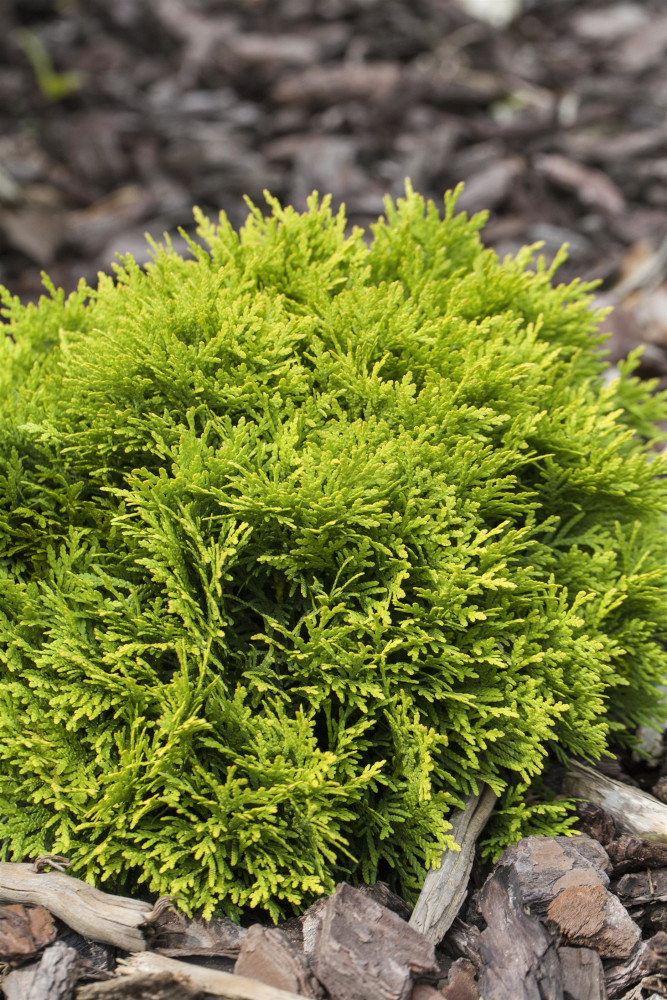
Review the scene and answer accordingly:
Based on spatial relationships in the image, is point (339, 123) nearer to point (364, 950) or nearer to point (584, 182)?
point (584, 182)

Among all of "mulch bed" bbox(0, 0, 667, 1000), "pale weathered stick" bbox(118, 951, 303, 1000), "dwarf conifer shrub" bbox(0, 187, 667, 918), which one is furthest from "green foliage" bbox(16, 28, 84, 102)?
"pale weathered stick" bbox(118, 951, 303, 1000)

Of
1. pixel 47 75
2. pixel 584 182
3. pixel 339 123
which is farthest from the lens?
pixel 47 75

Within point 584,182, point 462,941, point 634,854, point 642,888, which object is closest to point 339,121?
point 584,182

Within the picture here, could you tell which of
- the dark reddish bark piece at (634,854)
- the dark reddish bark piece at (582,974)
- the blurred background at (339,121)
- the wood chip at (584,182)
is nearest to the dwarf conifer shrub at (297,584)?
the dark reddish bark piece at (634,854)

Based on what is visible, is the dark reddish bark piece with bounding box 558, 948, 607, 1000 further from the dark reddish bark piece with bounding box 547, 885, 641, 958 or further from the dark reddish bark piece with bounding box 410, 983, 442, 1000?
the dark reddish bark piece with bounding box 410, 983, 442, 1000

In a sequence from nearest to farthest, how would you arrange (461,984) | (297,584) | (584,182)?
(461,984) < (297,584) < (584,182)

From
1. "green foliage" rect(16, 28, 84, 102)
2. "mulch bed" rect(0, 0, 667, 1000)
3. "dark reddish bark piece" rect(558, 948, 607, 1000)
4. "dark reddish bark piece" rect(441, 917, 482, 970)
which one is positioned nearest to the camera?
"dark reddish bark piece" rect(558, 948, 607, 1000)
